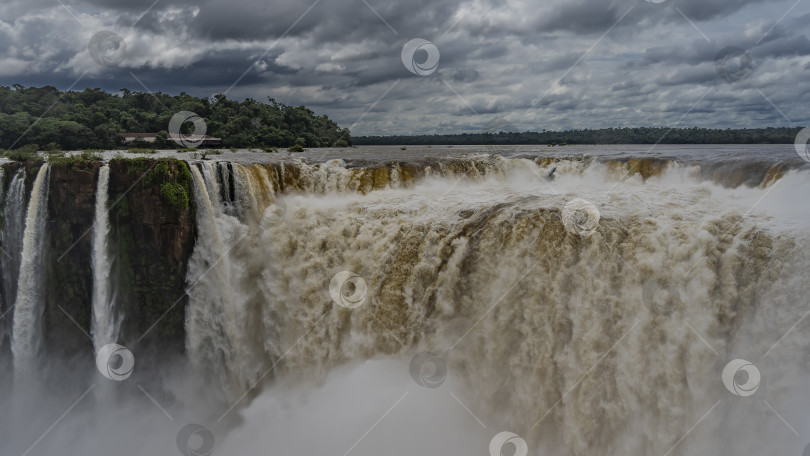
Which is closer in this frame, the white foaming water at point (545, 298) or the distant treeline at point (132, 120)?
the white foaming water at point (545, 298)

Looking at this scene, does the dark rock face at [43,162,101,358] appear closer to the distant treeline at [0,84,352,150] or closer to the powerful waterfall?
the powerful waterfall

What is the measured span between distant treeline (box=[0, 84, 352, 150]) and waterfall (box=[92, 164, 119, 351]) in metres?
18.1

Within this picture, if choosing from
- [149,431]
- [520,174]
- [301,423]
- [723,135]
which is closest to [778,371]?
[301,423]

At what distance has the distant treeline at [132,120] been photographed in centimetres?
3031

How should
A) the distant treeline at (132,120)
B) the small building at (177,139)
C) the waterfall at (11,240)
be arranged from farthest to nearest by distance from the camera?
1. the small building at (177,139)
2. the distant treeline at (132,120)
3. the waterfall at (11,240)

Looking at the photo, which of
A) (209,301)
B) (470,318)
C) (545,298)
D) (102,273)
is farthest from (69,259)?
(545,298)

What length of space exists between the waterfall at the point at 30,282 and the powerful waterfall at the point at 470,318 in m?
0.04

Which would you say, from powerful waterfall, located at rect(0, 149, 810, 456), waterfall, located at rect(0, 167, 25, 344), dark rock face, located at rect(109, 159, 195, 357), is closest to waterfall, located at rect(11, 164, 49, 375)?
powerful waterfall, located at rect(0, 149, 810, 456)

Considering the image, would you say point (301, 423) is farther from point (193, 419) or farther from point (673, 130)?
point (673, 130)

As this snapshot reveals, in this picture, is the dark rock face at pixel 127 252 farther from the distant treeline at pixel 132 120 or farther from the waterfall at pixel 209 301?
the distant treeline at pixel 132 120

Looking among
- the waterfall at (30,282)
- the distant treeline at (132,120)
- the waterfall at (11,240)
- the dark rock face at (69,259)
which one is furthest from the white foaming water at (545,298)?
the distant treeline at (132,120)

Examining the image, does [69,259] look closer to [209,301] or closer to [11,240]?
[11,240]

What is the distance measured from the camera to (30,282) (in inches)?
540

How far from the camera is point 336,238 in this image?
43.6 feet
